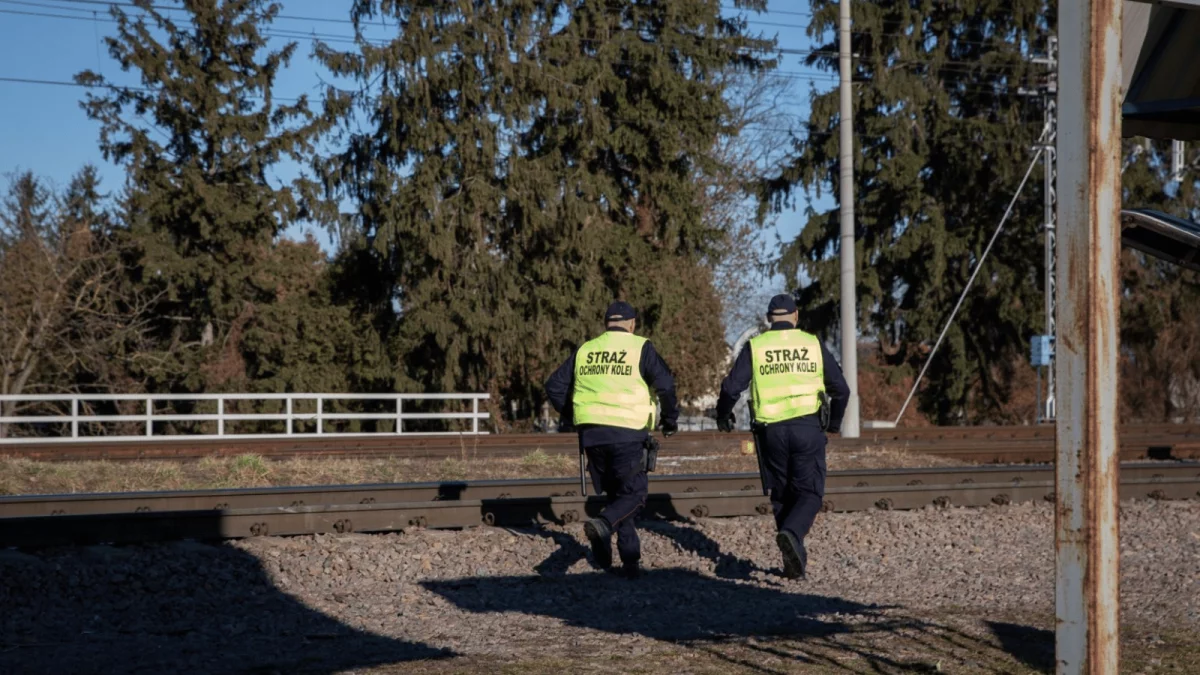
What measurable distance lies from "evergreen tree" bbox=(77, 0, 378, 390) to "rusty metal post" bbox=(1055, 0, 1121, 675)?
28.2 meters

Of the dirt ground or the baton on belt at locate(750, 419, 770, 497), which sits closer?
the baton on belt at locate(750, 419, 770, 497)

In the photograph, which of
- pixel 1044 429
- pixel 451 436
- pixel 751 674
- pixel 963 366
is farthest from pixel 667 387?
pixel 963 366

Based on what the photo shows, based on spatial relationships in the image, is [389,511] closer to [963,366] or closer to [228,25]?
[228,25]

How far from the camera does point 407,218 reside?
29266 millimetres

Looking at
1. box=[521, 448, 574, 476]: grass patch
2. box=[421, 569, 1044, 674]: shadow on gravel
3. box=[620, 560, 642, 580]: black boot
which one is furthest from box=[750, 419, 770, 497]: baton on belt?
box=[521, 448, 574, 476]: grass patch

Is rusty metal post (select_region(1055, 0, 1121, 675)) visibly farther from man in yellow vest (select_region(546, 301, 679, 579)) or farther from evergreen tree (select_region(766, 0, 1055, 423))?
evergreen tree (select_region(766, 0, 1055, 423))

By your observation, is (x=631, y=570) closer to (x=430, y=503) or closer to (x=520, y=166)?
(x=430, y=503)

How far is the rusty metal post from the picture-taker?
3.39m

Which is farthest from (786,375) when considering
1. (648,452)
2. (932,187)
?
(932,187)

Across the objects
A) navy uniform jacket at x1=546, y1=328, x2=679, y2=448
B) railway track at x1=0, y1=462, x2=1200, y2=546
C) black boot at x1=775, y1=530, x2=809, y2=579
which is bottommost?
black boot at x1=775, y1=530, x2=809, y2=579

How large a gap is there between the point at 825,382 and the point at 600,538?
186 centimetres

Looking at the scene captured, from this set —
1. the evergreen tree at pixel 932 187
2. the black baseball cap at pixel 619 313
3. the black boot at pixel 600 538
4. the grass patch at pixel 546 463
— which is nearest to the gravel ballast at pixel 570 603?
the black boot at pixel 600 538

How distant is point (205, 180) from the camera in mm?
30406

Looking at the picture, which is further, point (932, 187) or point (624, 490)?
point (932, 187)
